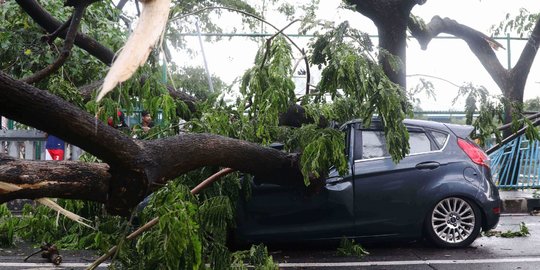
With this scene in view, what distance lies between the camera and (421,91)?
315 inches

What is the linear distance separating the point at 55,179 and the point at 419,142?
4.46 m

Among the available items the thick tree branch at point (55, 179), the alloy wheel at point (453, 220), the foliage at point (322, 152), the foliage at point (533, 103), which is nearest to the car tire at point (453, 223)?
the alloy wheel at point (453, 220)

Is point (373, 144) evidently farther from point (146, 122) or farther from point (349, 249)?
point (146, 122)

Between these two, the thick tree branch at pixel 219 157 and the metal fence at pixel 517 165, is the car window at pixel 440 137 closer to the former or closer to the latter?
the thick tree branch at pixel 219 157

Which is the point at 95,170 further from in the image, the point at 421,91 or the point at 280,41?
the point at 421,91

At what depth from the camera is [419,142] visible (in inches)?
289

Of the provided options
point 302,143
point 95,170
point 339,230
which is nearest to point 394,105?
point 302,143

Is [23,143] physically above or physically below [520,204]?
above

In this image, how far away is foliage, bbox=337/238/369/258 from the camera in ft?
22.8

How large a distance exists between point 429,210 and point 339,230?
1.01 m

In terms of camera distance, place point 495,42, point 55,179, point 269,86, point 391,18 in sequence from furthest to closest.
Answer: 1. point 495,42
2. point 391,18
3. point 269,86
4. point 55,179

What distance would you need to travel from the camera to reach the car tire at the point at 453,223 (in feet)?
23.5

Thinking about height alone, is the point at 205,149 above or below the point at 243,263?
above

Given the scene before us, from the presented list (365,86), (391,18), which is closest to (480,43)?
(391,18)
